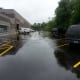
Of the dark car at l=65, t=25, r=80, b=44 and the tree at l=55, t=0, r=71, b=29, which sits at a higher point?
the tree at l=55, t=0, r=71, b=29

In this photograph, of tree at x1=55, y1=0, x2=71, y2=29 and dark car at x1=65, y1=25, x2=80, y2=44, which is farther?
tree at x1=55, y1=0, x2=71, y2=29

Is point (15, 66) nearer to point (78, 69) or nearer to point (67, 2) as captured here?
point (78, 69)

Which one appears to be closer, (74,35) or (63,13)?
(74,35)

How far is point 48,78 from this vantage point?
22.2 feet

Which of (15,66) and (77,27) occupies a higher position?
(77,27)

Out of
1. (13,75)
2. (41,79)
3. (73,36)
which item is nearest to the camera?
(41,79)

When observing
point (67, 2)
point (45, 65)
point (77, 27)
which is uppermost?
point (67, 2)

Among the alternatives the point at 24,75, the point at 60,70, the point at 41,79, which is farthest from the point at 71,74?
the point at 24,75

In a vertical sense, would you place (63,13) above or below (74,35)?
above

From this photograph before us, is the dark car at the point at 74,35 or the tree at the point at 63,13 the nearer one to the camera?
the dark car at the point at 74,35

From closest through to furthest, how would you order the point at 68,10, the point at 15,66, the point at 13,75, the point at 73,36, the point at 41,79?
the point at 41,79
the point at 13,75
the point at 15,66
the point at 73,36
the point at 68,10

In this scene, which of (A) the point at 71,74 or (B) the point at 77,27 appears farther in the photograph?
(B) the point at 77,27

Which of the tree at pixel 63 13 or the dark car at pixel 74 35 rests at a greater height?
the tree at pixel 63 13

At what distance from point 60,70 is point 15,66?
1.94 meters
